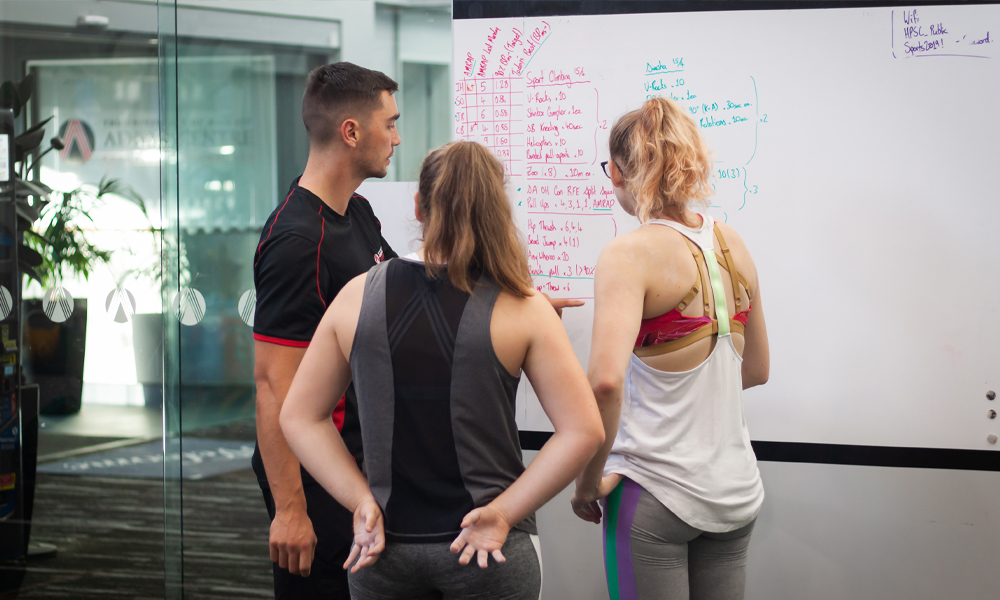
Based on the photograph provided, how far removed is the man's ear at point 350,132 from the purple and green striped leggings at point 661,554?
100cm

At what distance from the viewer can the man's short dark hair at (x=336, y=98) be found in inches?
63.8

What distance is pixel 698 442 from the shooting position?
133 centimetres

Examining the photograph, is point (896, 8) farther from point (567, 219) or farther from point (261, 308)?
point (261, 308)

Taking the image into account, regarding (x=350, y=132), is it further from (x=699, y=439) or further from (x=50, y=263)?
(x=50, y=263)

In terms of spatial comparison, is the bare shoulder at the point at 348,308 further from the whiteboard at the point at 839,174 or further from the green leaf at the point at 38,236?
the green leaf at the point at 38,236

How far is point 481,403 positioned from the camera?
1.06m

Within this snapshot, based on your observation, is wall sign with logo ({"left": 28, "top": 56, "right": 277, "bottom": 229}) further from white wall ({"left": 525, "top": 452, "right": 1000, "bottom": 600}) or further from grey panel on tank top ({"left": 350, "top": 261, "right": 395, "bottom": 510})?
white wall ({"left": 525, "top": 452, "right": 1000, "bottom": 600})

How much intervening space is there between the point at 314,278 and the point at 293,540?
57cm

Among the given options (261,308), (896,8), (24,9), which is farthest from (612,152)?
(24,9)

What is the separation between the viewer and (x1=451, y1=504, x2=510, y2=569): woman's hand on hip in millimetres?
1039

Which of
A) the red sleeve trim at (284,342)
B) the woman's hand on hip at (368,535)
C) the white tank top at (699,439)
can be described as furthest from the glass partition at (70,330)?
the white tank top at (699,439)

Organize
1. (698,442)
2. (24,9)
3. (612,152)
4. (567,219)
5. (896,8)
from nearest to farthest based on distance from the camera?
(698,442)
(612,152)
(896,8)
(567,219)
(24,9)

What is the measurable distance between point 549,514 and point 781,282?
3.42ft

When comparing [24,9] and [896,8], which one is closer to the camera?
[896,8]
